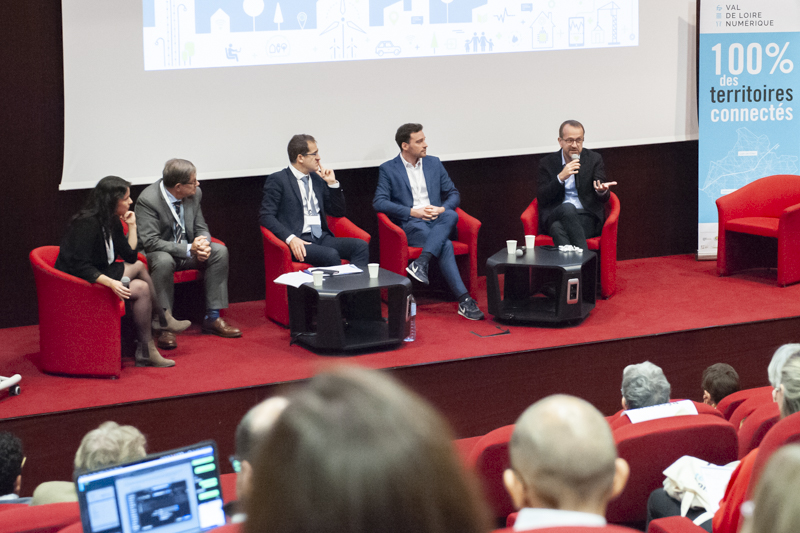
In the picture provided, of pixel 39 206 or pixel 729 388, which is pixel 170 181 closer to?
pixel 39 206

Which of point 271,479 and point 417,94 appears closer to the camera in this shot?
point 271,479

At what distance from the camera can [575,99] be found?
5895 mm

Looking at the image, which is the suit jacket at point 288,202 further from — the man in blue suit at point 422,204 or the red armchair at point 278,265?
the man in blue suit at point 422,204

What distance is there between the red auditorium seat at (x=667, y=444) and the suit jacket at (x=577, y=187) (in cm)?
298

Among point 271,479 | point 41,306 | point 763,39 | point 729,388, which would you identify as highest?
point 763,39

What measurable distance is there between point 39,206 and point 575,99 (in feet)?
11.9

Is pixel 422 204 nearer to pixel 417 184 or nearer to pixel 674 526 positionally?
pixel 417 184

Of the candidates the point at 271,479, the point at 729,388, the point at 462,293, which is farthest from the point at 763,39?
the point at 271,479

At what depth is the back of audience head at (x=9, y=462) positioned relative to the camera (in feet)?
8.85

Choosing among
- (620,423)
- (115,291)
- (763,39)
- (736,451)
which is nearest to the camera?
(736,451)

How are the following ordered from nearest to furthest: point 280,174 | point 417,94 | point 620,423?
point 620,423, point 280,174, point 417,94

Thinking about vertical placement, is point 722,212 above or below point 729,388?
above

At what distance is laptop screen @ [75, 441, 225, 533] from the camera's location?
191cm

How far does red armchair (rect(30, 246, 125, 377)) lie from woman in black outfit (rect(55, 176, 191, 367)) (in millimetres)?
68
